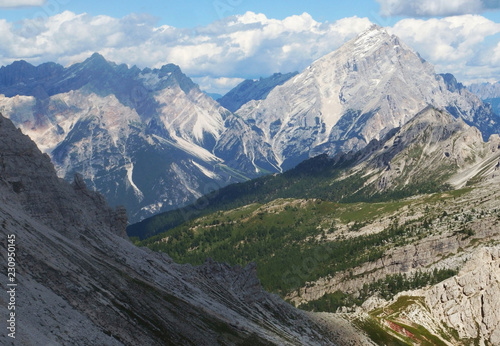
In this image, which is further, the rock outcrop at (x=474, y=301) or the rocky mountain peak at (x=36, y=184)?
the rock outcrop at (x=474, y=301)

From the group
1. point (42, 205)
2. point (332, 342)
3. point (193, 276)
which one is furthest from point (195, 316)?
point (332, 342)

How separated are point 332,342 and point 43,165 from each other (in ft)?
274

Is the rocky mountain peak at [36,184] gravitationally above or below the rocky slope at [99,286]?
above

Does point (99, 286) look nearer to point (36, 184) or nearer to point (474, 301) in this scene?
point (36, 184)

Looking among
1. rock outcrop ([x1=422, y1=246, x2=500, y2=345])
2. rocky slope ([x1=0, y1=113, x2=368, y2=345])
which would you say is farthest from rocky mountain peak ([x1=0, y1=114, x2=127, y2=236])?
rock outcrop ([x1=422, y1=246, x2=500, y2=345])

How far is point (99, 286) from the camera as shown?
282 ft

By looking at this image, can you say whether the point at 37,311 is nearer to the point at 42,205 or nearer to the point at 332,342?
the point at 42,205

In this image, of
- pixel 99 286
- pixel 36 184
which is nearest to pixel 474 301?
pixel 99 286

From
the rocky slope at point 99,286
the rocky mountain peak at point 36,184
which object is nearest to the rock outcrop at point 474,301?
the rocky slope at point 99,286

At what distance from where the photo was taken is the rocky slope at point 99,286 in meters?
70.4

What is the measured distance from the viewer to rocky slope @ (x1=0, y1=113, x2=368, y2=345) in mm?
70375

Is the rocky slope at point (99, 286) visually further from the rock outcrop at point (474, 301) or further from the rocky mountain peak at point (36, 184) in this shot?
Answer: the rock outcrop at point (474, 301)

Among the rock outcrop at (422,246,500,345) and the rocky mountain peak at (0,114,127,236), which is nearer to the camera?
the rocky mountain peak at (0,114,127,236)

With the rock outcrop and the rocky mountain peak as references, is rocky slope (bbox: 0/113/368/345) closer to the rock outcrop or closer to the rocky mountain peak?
the rocky mountain peak
